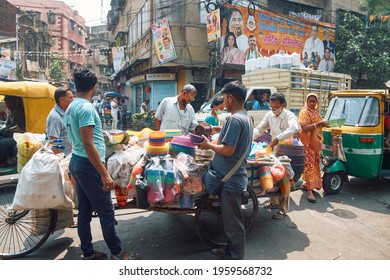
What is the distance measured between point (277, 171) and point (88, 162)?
82.4 inches

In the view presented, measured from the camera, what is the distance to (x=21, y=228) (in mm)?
3404

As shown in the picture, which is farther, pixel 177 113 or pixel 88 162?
pixel 177 113

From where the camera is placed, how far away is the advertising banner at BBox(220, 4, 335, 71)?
13.6 metres

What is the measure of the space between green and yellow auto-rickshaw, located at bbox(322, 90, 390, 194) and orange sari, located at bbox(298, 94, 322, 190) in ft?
1.14

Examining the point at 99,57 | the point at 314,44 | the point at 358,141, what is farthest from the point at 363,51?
the point at 99,57

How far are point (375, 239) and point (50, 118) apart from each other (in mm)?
4243

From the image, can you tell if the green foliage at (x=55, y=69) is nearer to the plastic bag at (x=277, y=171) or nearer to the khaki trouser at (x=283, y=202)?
the khaki trouser at (x=283, y=202)

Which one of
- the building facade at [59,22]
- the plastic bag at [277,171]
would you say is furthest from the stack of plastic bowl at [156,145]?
the building facade at [59,22]

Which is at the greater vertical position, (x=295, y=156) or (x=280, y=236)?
(x=295, y=156)

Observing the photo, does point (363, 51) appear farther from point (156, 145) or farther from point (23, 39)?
point (23, 39)

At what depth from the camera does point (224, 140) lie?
256 centimetres

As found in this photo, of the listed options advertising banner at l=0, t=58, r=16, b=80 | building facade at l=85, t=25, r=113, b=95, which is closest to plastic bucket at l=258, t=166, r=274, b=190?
advertising banner at l=0, t=58, r=16, b=80

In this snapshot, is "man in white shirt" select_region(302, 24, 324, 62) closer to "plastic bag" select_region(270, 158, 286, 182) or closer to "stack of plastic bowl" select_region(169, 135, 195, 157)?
"plastic bag" select_region(270, 158, 286, 182)

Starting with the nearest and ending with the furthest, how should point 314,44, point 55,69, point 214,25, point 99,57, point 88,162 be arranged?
point 88,162 → point 214,25 → point 314,44 → point 55,69 → point 99,57
